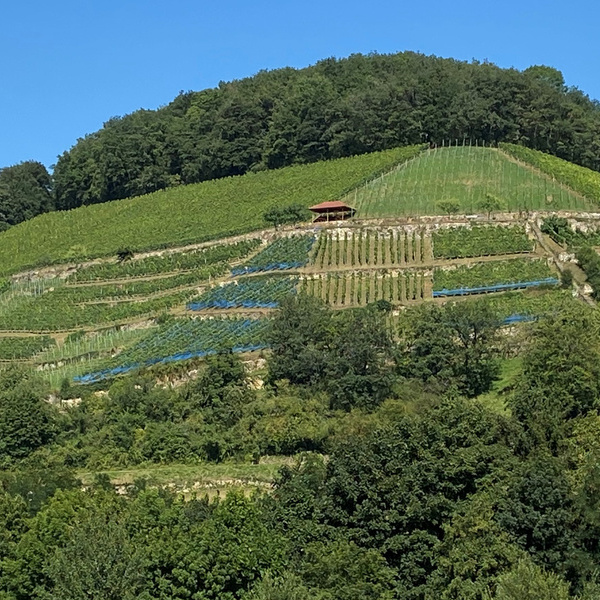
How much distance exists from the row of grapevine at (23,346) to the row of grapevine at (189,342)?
6.72m

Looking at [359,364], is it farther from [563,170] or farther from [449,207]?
[563,170]

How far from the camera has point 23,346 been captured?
62.1 metres

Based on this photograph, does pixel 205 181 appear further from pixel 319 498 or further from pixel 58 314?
pixel 319 498

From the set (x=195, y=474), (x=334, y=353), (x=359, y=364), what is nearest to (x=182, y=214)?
(x=334, y=353)

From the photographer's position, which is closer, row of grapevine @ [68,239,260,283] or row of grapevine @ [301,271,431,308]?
row of grapevine @ [301,271,431,308]

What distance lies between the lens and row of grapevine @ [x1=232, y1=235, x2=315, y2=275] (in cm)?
6588

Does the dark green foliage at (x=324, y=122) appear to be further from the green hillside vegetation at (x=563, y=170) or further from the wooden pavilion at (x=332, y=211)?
the wooden pavilion at (x=332, y=211)

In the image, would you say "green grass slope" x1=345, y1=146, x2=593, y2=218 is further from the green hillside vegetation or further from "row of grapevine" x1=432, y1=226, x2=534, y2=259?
"row of grapevine" x1=432, y1=226, x2=534, y2=259

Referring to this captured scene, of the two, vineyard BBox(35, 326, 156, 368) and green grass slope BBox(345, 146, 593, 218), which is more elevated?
green grass slope BBox(345, 146, 593, 218)

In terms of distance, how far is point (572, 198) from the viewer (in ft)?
249

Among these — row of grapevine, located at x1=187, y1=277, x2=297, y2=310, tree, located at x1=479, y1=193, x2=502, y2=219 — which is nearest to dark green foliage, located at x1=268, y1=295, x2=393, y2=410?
row of grapevine, located at x1=187, y1=277, x2=297, y2=310

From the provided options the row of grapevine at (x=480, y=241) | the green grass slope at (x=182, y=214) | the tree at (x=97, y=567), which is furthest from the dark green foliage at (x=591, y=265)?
the tree at (x=97, y=567)

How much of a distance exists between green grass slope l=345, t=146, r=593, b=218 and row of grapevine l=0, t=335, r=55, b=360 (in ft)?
77.1

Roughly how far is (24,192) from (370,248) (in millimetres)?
54907
